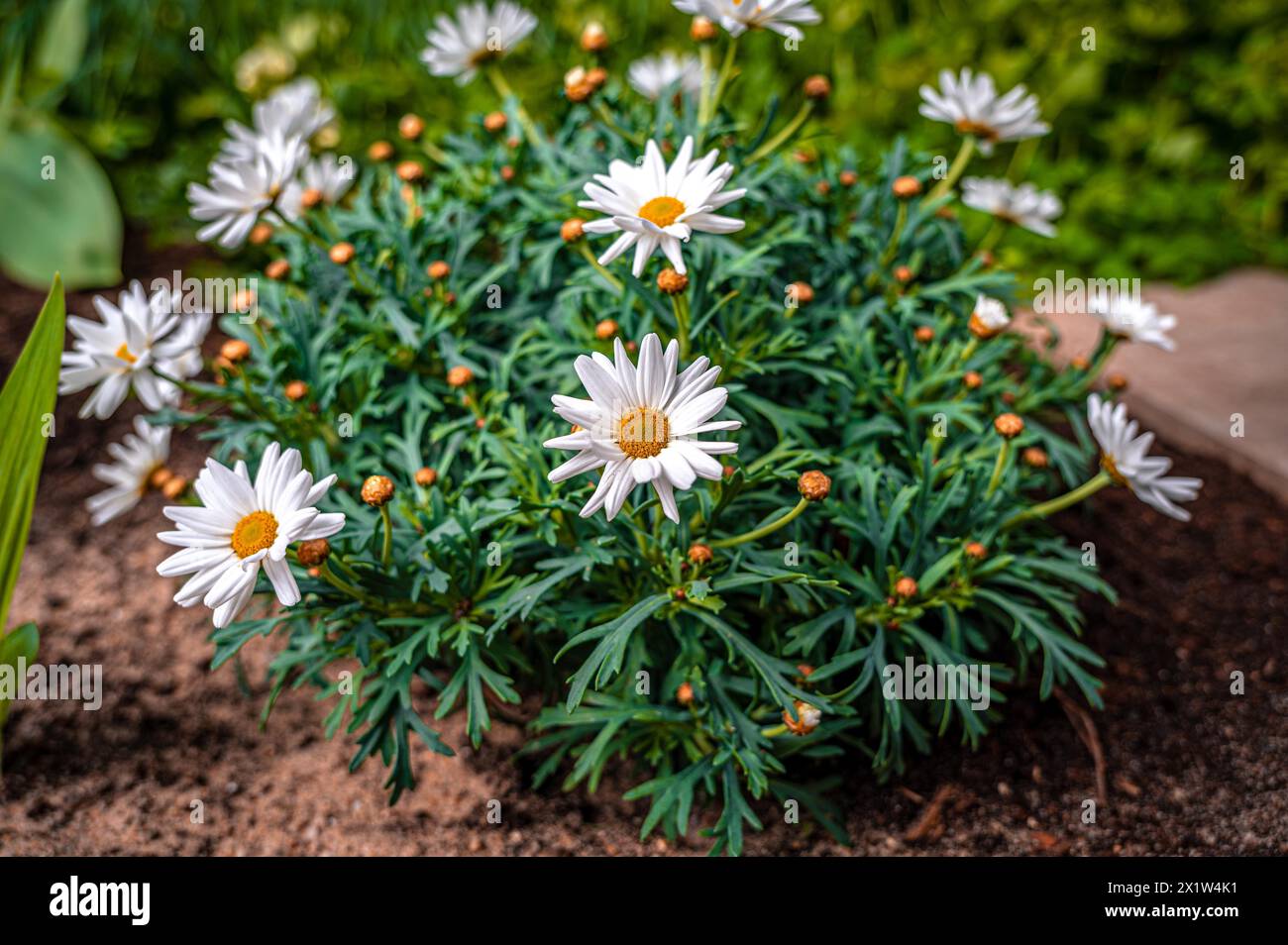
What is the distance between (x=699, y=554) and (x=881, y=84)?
3037 mm

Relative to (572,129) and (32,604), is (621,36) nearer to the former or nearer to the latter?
(572,129)

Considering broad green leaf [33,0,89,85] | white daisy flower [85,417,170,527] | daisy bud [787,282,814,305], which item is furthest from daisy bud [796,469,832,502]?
broad green leaf [33,0,89,85]

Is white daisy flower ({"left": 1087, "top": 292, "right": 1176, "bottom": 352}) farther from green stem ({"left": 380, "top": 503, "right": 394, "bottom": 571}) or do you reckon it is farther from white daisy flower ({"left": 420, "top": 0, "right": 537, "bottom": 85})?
green stem ({"left": 380, "top": 503, "right": 394, "bottom": 571})

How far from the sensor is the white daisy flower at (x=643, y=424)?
1.26 metres

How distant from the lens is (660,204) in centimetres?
150

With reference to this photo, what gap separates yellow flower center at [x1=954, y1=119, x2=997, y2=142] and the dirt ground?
962 mm

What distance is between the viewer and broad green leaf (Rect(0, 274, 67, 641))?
1646mm

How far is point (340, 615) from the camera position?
161 centimetres

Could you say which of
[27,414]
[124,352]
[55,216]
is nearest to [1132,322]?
[124,352]

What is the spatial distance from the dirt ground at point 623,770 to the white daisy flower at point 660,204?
3.37 feet

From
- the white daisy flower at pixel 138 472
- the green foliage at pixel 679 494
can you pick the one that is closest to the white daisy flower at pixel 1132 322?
the green foliage at pixel 679 494

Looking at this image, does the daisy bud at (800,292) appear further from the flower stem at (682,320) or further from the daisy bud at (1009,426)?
the daisy bud at (1009,426)
